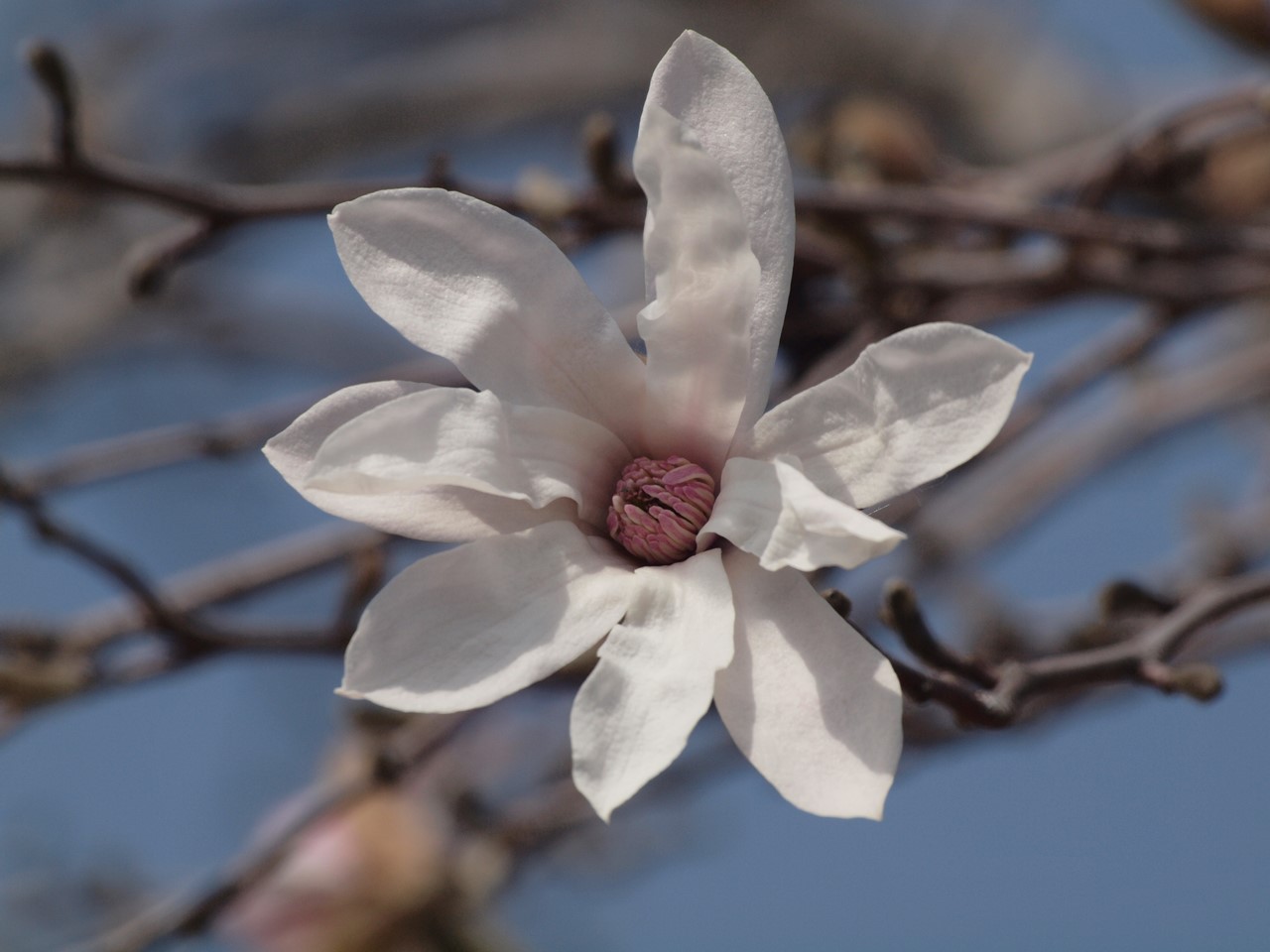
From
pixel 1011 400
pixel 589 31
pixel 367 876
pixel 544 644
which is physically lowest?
pixel 367 876

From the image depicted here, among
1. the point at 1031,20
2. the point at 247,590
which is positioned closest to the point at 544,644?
the point at 247,590

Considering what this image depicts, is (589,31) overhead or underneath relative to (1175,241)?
underneath

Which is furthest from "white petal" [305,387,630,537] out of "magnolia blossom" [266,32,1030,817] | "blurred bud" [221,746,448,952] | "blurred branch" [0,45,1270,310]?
"blurred bud" [221,746,448,952]

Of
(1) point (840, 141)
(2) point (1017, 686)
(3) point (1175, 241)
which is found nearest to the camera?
(2) point (1017, 686)

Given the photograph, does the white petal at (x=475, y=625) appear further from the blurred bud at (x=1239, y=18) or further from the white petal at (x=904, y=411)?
the blurred bud at (x=1239, y=18)

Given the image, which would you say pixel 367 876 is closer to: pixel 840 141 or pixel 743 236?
pixel 840 141

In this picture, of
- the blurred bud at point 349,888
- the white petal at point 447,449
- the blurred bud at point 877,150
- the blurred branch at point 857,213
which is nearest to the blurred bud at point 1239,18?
the blurred branch at point 857,213

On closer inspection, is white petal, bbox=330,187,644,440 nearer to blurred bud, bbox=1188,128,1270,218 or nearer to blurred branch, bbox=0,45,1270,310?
blurred branch, bbox=0,45,1270,310
